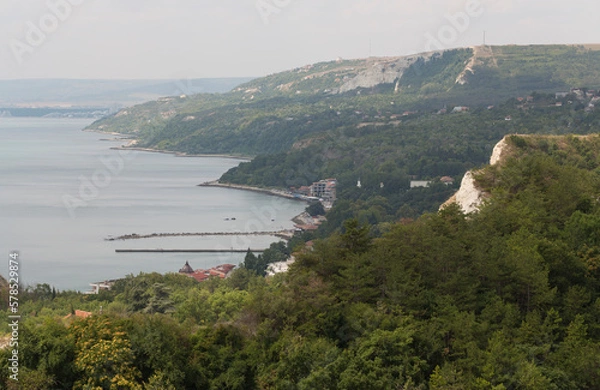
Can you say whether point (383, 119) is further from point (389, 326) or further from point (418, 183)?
point (389, 326)

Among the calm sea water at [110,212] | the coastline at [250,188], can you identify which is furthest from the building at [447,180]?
the coastline at [250,188]

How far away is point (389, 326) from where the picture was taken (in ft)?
41.5

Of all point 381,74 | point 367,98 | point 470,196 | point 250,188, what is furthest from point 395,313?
point 381,74

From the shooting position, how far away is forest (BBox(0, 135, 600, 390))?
11.6 metres

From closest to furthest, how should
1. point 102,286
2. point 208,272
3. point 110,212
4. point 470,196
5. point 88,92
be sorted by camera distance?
point 470,196
point 102,286
point 208,272
point 110,212
point 88,92

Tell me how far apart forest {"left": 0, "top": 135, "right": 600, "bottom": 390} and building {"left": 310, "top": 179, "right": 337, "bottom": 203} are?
3980 cm

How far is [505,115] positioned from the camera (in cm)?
6575

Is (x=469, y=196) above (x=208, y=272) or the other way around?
above

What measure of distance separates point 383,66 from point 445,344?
105951 mm

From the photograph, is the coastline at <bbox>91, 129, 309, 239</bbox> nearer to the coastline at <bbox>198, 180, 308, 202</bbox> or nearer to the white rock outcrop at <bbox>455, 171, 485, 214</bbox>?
the coastline at <bbox>198, 180, 308, 202</bbox>

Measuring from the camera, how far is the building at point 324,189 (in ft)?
188

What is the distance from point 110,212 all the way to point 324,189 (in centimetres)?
1483

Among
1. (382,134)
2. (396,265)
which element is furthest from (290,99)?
(396,265)

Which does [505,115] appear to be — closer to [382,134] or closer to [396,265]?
[382,134]
